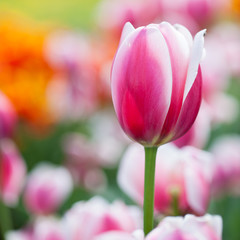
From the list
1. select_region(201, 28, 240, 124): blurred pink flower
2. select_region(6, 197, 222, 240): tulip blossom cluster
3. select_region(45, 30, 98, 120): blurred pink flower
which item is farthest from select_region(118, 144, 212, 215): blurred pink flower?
select_region(45, 30, 98, 120): blurred pink flower

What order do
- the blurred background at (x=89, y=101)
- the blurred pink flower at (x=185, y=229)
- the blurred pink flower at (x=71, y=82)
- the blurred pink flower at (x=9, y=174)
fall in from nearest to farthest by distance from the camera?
the blurred pink flower at (x=185, y=229)
the blurred pink flower at (x=9, y=174)
the blurred background at (x=89, y=101)
the blurred pink flower at (x=71, y=82)

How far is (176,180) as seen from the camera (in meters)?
0.42

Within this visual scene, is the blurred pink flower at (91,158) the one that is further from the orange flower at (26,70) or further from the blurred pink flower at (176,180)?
the blurred pink flower at (176,180)

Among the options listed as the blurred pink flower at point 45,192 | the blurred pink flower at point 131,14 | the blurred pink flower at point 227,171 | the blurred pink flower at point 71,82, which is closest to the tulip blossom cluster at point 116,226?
the blurred pink flower at point 45,192

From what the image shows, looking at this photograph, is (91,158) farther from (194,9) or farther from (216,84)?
(194,9)

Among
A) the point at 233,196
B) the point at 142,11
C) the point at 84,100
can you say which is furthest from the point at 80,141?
the point at 142,11

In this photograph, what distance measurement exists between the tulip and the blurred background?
1.02 feet

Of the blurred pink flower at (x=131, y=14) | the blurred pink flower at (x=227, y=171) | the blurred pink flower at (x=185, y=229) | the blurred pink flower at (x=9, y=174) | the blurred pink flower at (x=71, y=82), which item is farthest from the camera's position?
the blurred pink flower at (x=131, y=14)

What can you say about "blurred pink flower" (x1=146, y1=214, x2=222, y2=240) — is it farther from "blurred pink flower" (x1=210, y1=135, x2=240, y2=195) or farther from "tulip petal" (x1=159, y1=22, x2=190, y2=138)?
"blurred pink flower" (x1=210, y1=135, x2=240, y2=195)

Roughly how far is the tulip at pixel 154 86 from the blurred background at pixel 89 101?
0.31 meters

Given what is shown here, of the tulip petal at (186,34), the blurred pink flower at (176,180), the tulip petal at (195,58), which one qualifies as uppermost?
the tulip petal at (186,34)

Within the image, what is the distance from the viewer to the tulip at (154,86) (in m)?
0.32

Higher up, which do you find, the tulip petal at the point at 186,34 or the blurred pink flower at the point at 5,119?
the tulip petal at the point at 186,34

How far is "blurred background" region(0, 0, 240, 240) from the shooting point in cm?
74
